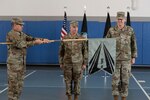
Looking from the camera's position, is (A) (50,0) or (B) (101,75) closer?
(B) (101,75)

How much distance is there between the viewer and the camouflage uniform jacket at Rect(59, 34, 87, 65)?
25.2ft

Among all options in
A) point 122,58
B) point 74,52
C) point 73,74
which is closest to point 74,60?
point 74,52

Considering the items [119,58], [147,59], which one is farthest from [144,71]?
[119,58]

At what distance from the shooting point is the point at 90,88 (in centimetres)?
1052

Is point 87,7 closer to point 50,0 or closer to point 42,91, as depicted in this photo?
point 50,0

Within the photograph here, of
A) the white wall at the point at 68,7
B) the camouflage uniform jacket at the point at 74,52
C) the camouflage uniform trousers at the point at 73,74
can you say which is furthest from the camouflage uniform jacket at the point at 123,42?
the white wall at the point at 68,7

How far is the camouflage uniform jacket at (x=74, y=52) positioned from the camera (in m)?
7.70

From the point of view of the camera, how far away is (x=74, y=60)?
7680 millimetres

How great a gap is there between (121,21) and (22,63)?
7.60 ft

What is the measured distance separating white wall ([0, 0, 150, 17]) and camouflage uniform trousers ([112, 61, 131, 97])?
9363 millimetres

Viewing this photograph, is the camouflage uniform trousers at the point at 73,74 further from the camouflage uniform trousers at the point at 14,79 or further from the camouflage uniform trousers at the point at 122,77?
the camouflage uniform trousers at the point at 14,79

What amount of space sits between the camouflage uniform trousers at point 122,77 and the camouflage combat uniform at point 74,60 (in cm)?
78

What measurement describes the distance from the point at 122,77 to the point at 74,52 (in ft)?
3.95

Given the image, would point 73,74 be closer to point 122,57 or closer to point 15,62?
point 122,57
